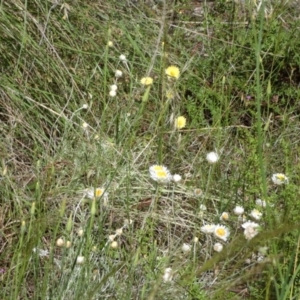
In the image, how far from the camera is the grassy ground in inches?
59.7

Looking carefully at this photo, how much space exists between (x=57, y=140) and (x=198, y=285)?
30.0 inches

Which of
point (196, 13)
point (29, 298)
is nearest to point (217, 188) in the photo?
point (29, 298)

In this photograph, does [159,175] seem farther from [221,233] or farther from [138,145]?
[138,145]

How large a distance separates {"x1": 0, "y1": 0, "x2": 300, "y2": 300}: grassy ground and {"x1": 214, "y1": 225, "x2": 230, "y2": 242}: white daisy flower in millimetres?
32

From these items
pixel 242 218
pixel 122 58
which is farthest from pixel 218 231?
pixel 122 58

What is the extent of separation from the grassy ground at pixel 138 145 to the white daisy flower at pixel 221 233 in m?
0.03

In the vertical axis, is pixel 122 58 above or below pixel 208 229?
above

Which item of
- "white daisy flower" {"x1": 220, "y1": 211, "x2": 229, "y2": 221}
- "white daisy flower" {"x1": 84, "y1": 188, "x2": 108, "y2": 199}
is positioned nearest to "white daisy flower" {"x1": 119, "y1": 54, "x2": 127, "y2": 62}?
"white daisy flower" {"x1": 84, "y1": 188, "x2": 108, "y2": 199}

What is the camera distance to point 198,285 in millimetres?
1448

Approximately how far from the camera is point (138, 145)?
203cm

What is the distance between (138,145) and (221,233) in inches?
20.1

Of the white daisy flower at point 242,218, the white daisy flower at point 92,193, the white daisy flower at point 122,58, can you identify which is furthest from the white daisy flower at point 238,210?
the white daisy flower at point 122,58

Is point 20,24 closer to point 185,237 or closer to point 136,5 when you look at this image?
point 136,5

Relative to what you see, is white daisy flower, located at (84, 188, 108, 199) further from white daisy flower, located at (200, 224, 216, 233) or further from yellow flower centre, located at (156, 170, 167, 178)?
white daisy flower, located at (200, 224, 216, 233)
